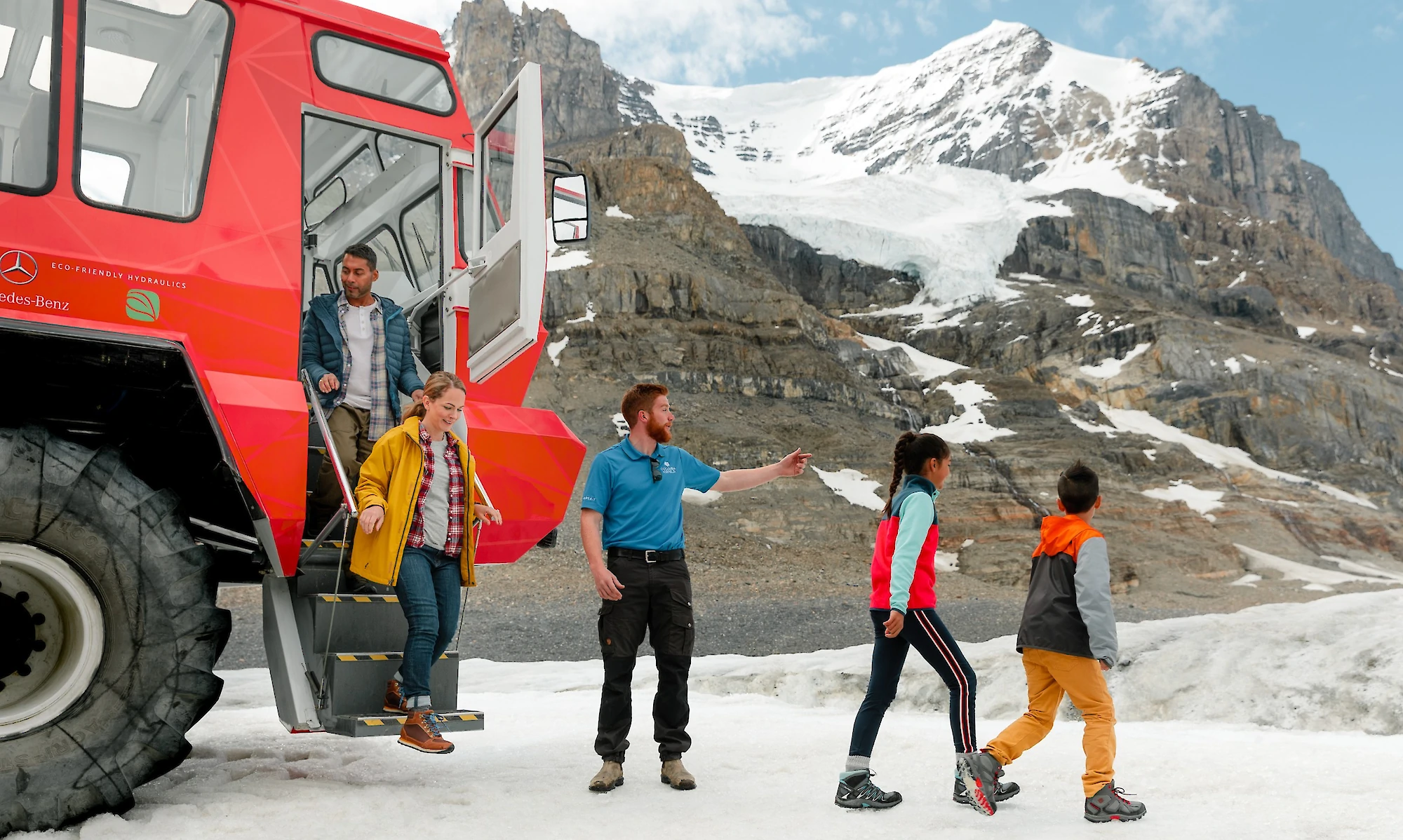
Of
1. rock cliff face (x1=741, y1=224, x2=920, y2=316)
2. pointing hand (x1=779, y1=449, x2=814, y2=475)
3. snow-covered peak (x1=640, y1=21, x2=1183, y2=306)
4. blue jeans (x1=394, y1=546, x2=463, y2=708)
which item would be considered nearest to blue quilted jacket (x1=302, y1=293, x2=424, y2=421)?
blue jeans (x1=394, y1=546, x2=463, y2=708)

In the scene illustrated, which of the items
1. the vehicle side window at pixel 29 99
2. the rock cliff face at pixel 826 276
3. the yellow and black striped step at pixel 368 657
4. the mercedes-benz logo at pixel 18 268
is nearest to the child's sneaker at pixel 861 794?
the yellow and black striped step at pixel 368 657

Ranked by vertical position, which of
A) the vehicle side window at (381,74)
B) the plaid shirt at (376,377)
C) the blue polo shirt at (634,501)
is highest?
the vehicle side window at (381,74)

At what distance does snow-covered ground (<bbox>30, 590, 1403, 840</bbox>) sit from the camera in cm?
379

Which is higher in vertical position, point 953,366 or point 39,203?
point 953,366

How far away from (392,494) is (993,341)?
2790 inches

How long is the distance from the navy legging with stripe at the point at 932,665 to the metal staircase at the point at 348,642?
1750 millimetres

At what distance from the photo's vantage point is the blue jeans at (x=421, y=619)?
4.18 m

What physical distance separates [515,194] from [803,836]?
116 inches

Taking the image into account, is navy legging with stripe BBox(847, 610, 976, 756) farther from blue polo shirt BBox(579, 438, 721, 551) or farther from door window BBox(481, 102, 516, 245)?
door window BBox(481, 102, 516, 245)

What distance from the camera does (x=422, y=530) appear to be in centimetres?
434

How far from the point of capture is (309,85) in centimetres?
451

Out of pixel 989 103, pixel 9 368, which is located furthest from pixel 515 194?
pixel 989 103

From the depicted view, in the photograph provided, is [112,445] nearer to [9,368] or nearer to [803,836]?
[9,368]

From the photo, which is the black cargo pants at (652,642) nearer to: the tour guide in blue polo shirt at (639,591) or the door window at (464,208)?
the tour guide in blue polo shirt at (639,591)
